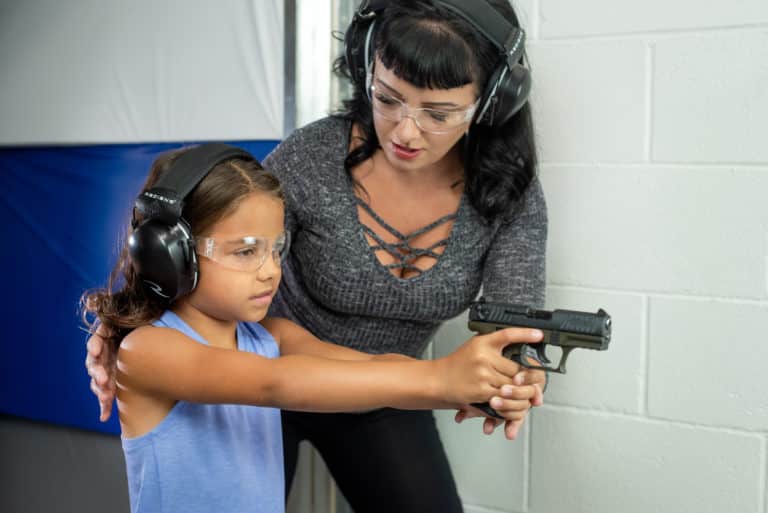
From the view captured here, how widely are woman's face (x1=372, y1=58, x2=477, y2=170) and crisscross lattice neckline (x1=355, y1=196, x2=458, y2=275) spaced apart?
17 centimetres

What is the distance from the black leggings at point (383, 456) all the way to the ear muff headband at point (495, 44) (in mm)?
652

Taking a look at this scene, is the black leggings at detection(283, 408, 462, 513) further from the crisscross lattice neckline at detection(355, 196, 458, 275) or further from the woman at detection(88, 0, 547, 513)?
the crisscross lattice neckline at detection(355, 196, 458, 275)

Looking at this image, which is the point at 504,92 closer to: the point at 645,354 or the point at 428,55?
the point at 428,55

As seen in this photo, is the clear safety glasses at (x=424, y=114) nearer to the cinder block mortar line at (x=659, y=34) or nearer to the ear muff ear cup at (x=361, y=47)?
the ear muff ear cup at (x=361, y=47)

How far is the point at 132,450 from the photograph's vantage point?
4.43 ft

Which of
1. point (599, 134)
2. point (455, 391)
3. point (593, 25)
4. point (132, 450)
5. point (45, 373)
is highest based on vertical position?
point (593, 25)

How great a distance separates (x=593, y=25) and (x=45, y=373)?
204cm

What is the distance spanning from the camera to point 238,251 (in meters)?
1.36

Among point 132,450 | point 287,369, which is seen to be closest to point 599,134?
point 287,369

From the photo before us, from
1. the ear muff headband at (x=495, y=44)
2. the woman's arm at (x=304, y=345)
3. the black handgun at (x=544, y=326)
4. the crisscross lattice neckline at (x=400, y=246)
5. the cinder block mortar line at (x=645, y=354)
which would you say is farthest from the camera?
the cinder block mortar line at (x=645, y=354)

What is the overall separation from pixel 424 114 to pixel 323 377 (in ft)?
1.64

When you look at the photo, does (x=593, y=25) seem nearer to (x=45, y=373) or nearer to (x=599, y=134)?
(x=599, y=134)

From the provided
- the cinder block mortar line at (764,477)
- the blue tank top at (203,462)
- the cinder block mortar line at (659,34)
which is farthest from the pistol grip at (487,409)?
the cinder block mortar line at (659,34)

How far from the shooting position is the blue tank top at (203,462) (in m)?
1.36
